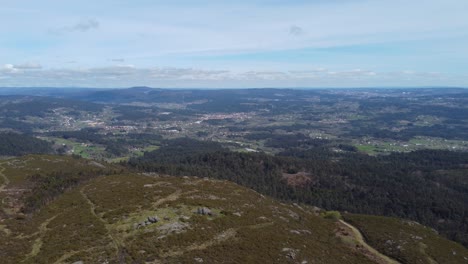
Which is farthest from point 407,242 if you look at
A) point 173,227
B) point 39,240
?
point 39,240

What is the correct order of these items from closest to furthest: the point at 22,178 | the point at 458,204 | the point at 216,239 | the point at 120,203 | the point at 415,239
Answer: the point at 216,239 < the point at 120,203 < the point at 415,239 < the point at 22,178 < the point at 458,204

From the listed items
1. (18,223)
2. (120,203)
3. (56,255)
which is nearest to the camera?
(56,255)

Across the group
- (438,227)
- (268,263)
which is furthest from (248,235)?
(438,227)

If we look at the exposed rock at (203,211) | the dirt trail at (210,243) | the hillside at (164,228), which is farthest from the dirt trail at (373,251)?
the exposed rock at (203,211)

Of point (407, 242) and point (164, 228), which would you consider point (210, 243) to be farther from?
point (407, 242)

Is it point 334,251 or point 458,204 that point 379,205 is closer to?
point 458,204

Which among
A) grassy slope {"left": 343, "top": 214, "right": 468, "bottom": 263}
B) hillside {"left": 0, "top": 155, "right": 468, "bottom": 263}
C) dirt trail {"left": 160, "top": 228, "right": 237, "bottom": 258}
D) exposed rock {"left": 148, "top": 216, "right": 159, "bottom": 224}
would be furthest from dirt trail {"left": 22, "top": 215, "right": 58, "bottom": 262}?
grassy slope {"left": 343, "top": 214, "right": 468, "bottom": 263}

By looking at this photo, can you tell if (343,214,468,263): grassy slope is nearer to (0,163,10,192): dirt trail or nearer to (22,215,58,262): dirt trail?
(22,215,58,262): dirt trail

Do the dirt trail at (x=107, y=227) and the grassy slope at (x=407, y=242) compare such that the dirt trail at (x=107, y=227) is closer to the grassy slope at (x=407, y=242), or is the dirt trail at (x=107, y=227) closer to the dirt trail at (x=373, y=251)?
the dirt trail at (x=373, y=251)
